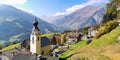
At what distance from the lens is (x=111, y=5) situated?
5113 inches

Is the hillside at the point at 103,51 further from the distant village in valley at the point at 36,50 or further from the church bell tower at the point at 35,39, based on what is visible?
the church bell tower at the point at 35,39

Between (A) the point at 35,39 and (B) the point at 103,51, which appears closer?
(B) the point at 103,51

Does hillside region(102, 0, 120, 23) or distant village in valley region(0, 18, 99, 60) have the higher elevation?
hillside region(102, 0, 120, 23)

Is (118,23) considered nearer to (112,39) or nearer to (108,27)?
(108,27)

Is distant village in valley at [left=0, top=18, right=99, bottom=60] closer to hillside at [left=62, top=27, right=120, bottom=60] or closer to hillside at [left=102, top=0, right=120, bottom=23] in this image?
hillside at [left=62, top=27, right=120, bottom=60]

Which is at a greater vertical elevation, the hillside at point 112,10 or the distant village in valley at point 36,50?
the hillside at point 112,10

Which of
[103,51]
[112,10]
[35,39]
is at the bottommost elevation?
[103,51]

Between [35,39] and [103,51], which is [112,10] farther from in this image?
[103,51]

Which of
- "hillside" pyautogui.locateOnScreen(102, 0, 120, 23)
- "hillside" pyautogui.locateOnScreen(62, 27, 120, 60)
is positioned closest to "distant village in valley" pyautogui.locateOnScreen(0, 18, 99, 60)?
"hillside" pyautogui.locateOnScreen(62, 27, 120, 60)

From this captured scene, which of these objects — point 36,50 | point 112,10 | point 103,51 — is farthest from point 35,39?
point 112,10

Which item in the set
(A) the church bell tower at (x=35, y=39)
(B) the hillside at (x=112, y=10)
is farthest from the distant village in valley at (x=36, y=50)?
(B) the hillside at (x=112, y=10)

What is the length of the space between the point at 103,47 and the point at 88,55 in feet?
43.9

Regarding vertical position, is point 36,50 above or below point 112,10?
below

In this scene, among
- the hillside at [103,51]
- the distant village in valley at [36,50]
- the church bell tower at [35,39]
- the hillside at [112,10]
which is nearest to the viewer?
the hillside at [103,51]
